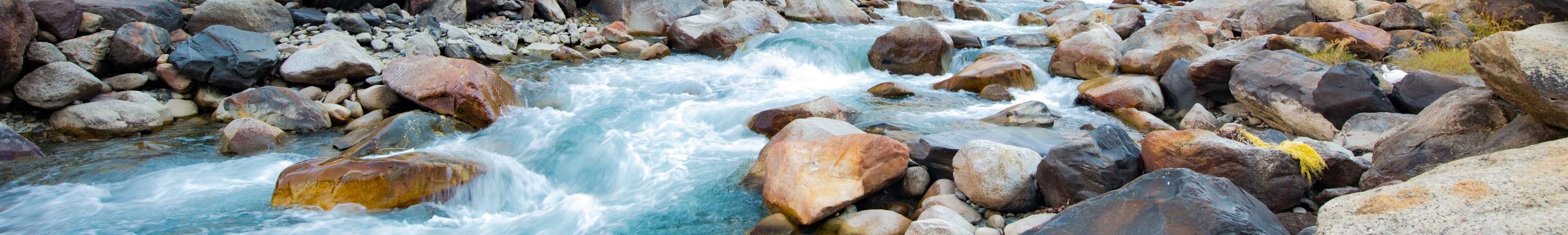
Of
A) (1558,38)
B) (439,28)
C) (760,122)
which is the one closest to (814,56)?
(760,122)

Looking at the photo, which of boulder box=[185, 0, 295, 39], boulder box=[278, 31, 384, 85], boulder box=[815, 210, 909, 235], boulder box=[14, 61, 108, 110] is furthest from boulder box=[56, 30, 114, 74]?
boulder box=[815, 210, 909, 235]

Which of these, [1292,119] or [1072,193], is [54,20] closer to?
[1072,193]

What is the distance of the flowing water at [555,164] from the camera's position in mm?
5875

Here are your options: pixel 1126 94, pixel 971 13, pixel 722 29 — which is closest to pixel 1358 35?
pixel 1126 94

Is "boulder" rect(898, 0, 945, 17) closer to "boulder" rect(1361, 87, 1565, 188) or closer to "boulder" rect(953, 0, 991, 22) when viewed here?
"boulder" rect(953, 0, 991, 22)

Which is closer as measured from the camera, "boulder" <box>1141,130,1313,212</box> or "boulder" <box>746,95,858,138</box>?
"boulder" <box>1141,130,1313,212</box>

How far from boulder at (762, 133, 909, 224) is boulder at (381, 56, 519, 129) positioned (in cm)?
422

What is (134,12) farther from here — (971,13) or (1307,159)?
(971,13)

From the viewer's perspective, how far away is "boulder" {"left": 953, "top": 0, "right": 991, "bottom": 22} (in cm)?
1823

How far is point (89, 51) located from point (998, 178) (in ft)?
33.9

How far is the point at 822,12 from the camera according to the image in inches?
664

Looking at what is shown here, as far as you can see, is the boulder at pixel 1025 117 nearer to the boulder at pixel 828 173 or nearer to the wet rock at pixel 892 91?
the wet rock at pixel 892 91

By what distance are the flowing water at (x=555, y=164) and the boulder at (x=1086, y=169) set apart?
7.06ft

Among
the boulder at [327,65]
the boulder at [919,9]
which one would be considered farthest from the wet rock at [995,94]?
the boulder at [919,9]
